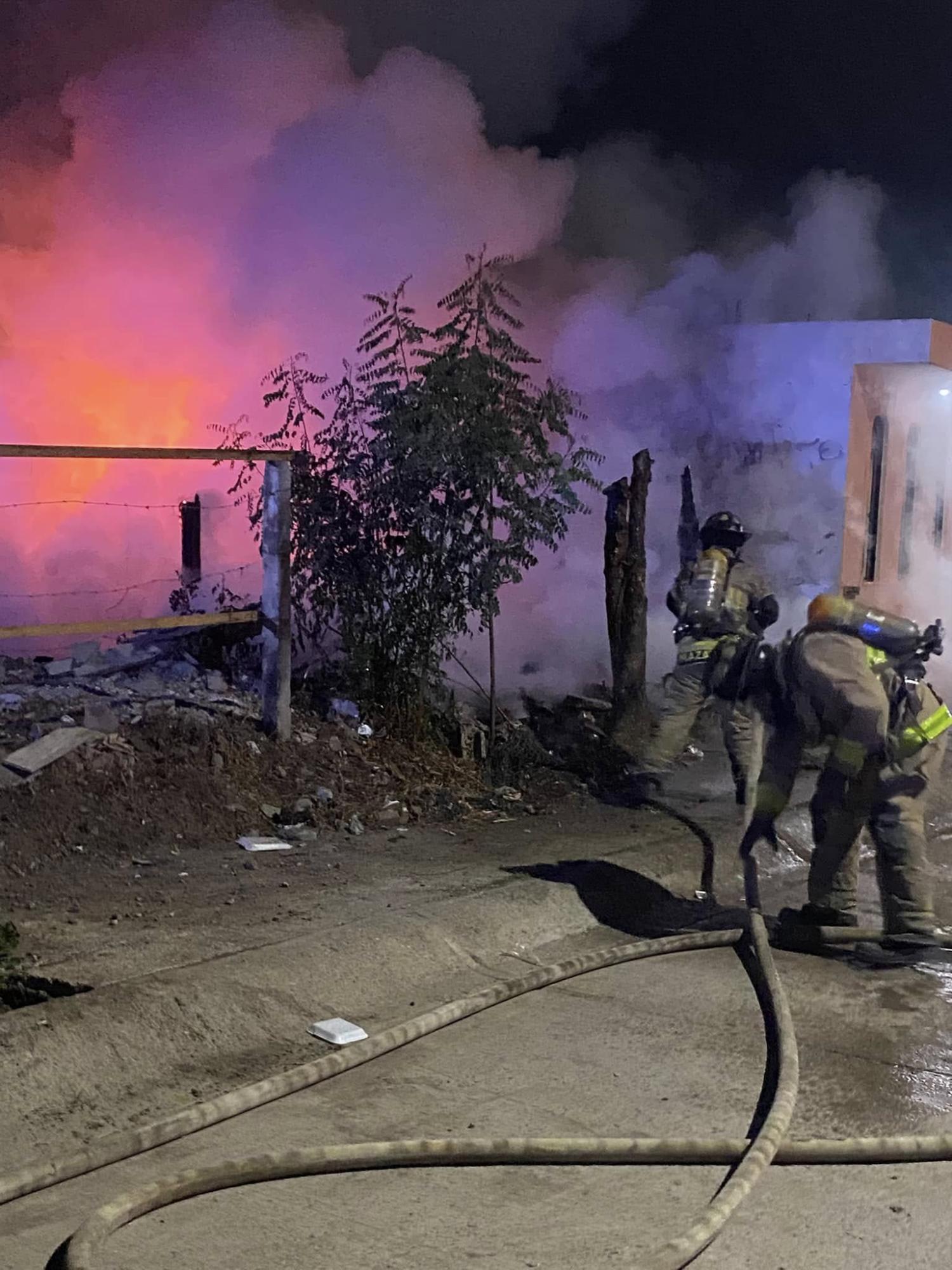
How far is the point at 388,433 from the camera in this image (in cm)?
761

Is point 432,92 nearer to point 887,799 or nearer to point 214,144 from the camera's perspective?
point 214,144

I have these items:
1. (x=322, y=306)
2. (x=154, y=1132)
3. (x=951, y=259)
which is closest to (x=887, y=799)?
(x=154, y=1132)

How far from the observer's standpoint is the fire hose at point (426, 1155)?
2.90m

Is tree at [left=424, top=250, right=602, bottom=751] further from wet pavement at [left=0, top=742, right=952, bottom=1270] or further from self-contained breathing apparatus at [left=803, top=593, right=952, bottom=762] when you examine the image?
wet pavement at [left=0, top=742, right=952, bottom=1270]

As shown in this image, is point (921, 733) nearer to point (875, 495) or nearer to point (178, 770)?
point (178, 770)

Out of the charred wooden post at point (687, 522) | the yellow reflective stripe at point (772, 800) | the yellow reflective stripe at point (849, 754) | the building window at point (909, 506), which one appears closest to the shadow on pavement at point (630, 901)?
the yellow reflective stripe at point (772, 800)

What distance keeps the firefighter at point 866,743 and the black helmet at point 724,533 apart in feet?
5.53

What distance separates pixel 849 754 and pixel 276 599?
10.9 ft

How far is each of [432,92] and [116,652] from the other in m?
10.6

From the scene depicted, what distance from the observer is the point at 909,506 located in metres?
14.3

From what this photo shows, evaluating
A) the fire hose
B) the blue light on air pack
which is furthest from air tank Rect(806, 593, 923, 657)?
the fire hose

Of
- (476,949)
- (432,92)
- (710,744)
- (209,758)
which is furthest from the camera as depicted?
(432,92)

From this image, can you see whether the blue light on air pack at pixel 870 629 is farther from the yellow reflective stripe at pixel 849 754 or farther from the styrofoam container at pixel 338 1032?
the styrofoam container at pixel 338 1032

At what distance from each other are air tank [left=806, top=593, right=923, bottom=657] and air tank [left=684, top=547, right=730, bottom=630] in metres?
1.60
